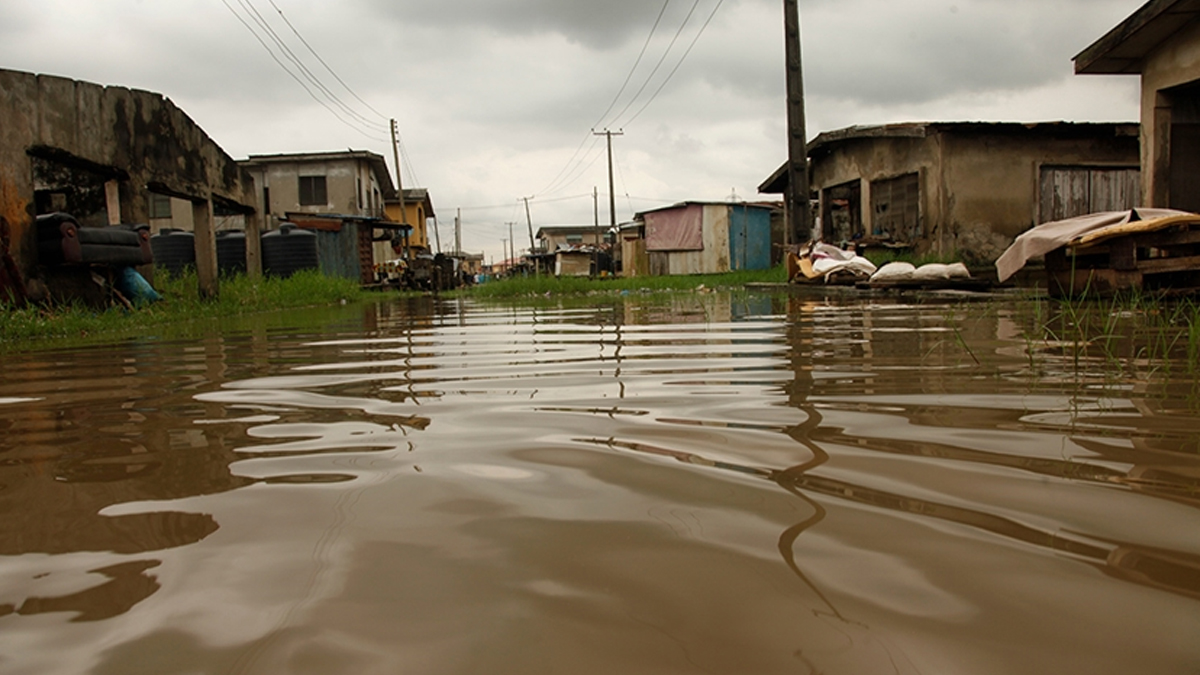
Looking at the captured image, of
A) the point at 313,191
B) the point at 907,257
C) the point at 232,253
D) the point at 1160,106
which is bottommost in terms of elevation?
the point at 907,257

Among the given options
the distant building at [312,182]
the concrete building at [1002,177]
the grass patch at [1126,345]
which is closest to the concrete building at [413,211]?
the distant building at [312,182]

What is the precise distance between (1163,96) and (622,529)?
32.4ft

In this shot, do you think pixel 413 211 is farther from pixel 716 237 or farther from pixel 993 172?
Answer: pixel 993 172

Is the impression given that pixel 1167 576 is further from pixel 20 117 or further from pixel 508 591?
pixel 20 117

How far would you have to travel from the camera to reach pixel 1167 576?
0.89 meters

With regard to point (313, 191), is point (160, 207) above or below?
below

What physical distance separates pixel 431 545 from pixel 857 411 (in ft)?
4.02

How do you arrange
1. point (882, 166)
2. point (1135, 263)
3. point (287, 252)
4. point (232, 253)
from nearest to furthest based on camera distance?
point (1135, 263)
point (882, 166)
point (232, 253)
point (287, 252)

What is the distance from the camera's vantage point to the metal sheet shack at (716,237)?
29.1 metres

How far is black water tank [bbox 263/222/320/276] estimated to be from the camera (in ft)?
57.1

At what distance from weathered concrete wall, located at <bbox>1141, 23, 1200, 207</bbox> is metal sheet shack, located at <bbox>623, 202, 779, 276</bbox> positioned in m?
20.2

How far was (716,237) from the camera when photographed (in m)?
29.1

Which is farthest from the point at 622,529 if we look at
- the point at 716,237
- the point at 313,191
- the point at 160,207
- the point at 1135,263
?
the point at 313,191

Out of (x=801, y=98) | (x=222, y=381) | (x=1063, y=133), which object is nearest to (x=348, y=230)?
(x=801, y=98)
